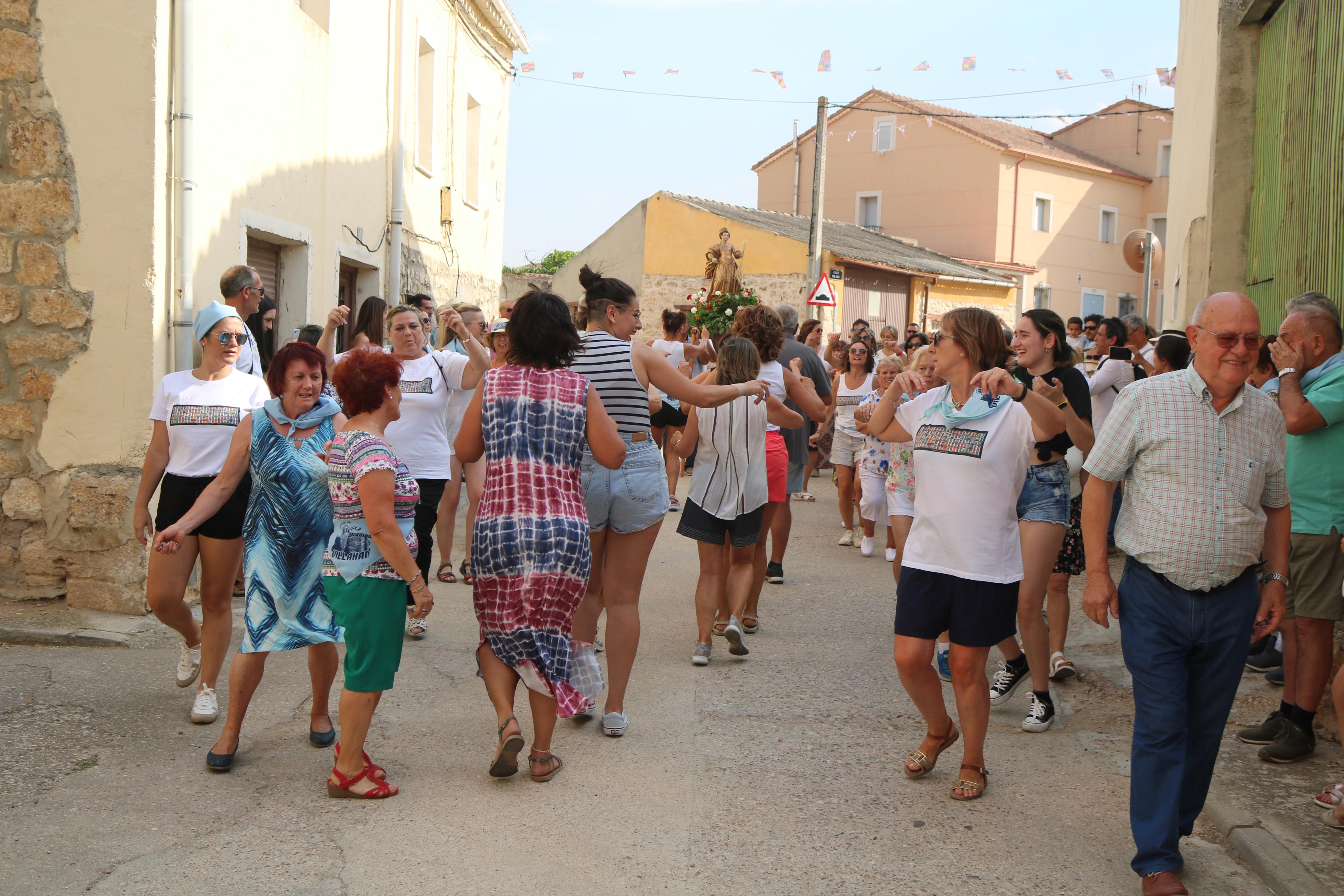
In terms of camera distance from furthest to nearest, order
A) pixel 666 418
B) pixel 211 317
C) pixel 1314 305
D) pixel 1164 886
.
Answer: pixel 666 418, pixel 211 317, pixel 1314 305, pixel 1164 886

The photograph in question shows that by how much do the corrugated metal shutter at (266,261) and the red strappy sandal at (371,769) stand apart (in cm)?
534

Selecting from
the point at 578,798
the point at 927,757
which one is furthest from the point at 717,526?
the point at 578,798

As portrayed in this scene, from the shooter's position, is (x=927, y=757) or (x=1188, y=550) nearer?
(x=1188, y=550)

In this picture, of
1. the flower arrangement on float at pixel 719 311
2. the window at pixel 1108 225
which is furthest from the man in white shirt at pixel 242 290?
the window at pixel 1108 225

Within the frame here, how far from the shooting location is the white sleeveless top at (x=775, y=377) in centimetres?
706

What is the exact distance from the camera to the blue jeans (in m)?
3.62

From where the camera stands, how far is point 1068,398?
5.45 meters

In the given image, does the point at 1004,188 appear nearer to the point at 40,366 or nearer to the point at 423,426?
the point at 423,426

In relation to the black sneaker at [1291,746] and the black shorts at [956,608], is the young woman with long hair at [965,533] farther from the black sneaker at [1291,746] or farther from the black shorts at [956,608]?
the black sneaker at [1291,746]

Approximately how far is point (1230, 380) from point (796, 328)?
7.37m

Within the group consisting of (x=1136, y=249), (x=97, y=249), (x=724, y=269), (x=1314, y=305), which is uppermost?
(x=724, y=269)

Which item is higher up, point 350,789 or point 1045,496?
point 1045,496

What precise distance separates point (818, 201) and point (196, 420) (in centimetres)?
1927

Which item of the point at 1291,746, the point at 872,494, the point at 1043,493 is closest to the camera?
the point at 1291,746
